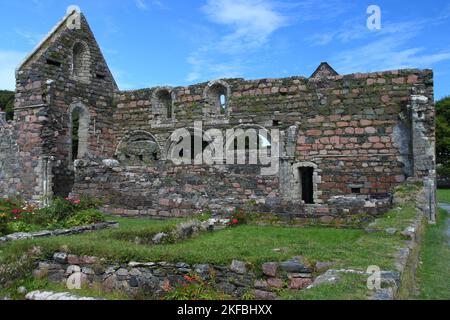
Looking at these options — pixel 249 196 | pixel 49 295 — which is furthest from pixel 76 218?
pixel 249 196

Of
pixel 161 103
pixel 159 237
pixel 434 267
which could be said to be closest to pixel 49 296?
pixel 159 237

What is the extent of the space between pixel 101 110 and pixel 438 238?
16.1 meters

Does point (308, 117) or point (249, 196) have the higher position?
point (308, 117)

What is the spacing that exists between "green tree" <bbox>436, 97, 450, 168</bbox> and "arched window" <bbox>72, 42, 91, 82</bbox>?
42.0 metres

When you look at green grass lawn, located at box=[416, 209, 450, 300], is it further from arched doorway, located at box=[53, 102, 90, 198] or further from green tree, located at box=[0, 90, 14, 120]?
green tree, located at box=[0, 90, 14, 120]

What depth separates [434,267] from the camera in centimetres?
753

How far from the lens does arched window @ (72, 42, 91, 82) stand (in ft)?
66.7

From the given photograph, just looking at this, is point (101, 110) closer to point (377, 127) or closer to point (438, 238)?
point (377, 127)

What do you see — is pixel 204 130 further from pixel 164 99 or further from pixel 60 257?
pixel 60 257

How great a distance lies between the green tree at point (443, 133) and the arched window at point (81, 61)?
41995 millimetres

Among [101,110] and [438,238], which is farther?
[101,110]

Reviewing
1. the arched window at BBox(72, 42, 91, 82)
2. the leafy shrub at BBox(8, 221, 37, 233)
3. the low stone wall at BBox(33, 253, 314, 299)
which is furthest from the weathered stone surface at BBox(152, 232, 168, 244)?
the arched window at BBox(72, 42, 91, 82)

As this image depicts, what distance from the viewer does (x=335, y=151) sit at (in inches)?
663
